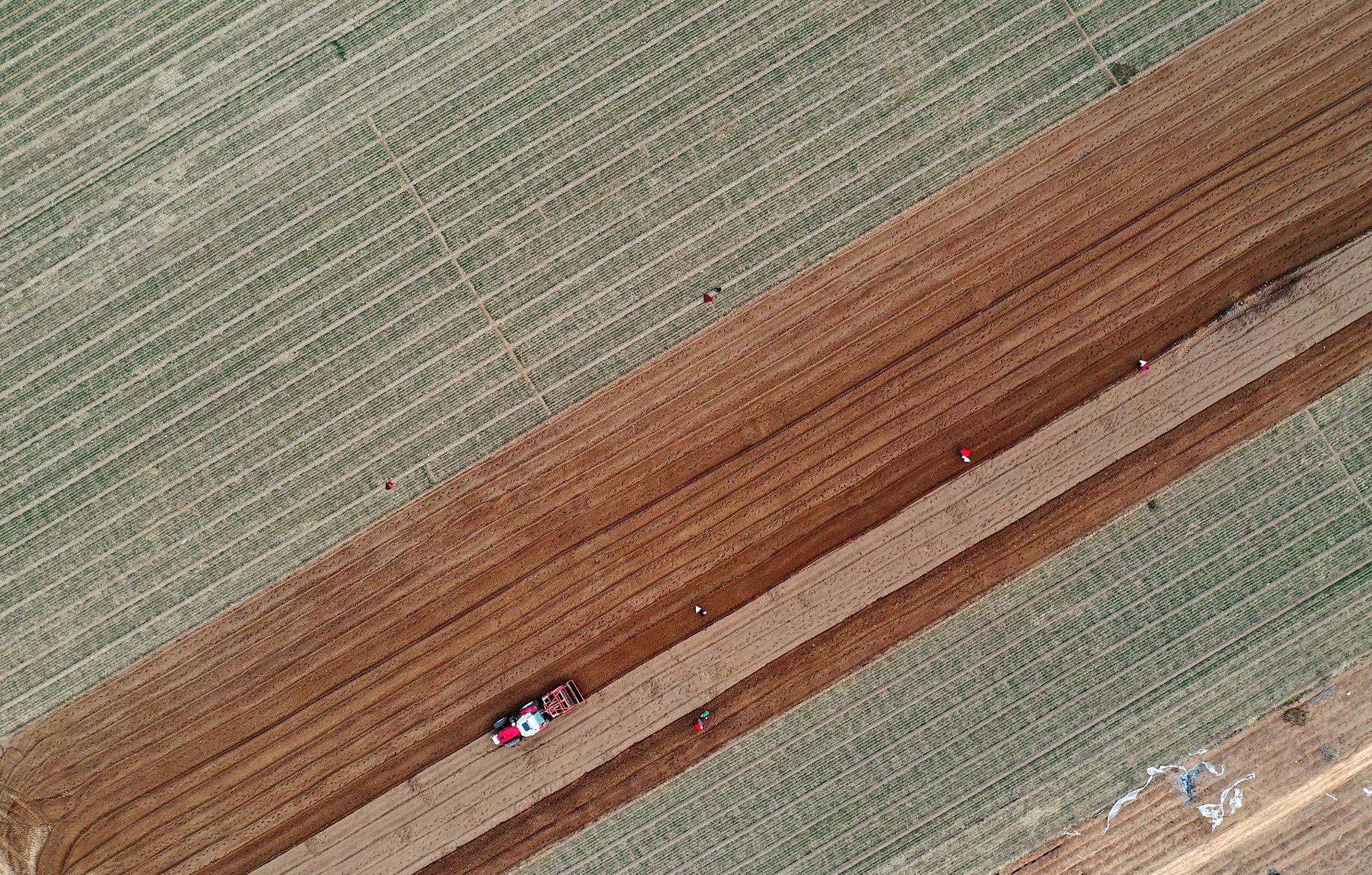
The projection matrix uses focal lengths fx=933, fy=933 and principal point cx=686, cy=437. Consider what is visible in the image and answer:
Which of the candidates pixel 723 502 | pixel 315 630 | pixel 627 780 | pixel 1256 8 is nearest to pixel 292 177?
pixel 315 630

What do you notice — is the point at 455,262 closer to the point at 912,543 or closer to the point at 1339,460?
the point at 912,543

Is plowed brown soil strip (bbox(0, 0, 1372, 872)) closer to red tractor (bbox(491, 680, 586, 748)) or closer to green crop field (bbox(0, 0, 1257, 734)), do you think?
red tractor (bbox(491, 680, 586, 748))

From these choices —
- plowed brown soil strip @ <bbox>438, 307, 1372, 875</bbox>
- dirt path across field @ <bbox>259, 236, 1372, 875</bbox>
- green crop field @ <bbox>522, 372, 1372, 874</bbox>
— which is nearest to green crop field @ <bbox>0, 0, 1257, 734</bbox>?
dirt path across field @ <bbox>259, 236, 1372, 875</bbox>

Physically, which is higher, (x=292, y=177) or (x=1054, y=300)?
(x=292, y=177)

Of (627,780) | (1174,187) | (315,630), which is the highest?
(315,630)

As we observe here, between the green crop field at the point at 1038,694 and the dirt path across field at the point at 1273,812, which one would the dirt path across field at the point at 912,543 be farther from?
the dirt path across field at the point at 1273,812

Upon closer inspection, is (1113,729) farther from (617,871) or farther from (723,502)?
(617,871)
